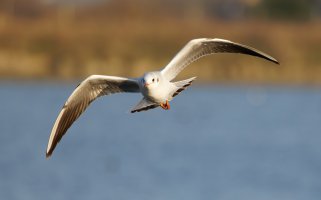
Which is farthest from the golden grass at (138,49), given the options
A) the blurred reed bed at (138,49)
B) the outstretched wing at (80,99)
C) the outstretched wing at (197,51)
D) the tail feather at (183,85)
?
the tail feather at (183,85)

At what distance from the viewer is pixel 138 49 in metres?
24.3

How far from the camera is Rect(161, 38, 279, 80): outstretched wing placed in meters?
8.37

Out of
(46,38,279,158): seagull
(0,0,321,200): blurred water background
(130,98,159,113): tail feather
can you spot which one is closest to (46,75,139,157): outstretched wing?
(46,38,279,158): seagull

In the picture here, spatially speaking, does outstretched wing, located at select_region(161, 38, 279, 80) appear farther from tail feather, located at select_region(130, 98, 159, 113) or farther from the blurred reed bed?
the blurred reed bed

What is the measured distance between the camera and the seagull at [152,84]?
817 cm

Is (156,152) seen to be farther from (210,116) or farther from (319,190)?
(210,116)

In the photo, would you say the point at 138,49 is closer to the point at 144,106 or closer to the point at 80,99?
the point at 80,99

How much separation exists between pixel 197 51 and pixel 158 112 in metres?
17.8

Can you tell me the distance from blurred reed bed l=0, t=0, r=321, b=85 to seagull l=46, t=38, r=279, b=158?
43.7 ft

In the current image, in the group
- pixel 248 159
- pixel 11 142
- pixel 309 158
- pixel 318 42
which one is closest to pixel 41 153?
pixel 11 142

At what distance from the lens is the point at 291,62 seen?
24188 mm

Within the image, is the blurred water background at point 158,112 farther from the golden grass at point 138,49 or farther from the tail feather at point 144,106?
the tail feather at point 144,106

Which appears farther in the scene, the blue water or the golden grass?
the golden grass

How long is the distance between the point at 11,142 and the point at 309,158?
233 inches
